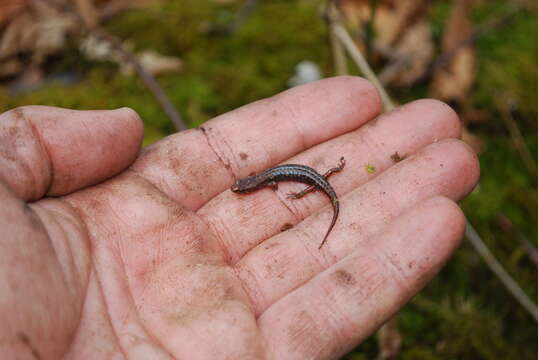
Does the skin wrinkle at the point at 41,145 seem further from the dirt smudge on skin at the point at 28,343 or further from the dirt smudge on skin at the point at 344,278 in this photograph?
the dirt smudge on skin at the point at 344,278

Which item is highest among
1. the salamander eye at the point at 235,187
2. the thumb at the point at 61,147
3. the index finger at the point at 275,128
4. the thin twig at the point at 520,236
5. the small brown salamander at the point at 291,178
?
the thumb at the point at 61,147

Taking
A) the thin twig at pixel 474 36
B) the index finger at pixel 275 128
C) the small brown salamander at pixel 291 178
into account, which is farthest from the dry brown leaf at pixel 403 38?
the small brown salamander at pixel 291 178

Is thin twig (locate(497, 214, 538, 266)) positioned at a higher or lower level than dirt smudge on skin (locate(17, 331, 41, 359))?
lower

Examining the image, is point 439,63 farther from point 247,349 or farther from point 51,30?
point 51,30

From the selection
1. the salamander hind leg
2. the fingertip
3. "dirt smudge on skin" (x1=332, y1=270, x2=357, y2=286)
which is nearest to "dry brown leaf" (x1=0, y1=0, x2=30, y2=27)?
the salamander hind leg

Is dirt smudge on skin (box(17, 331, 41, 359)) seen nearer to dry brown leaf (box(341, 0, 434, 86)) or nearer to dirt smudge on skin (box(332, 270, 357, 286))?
dirt smudge on skin (box(332, 270, 357, 286))
